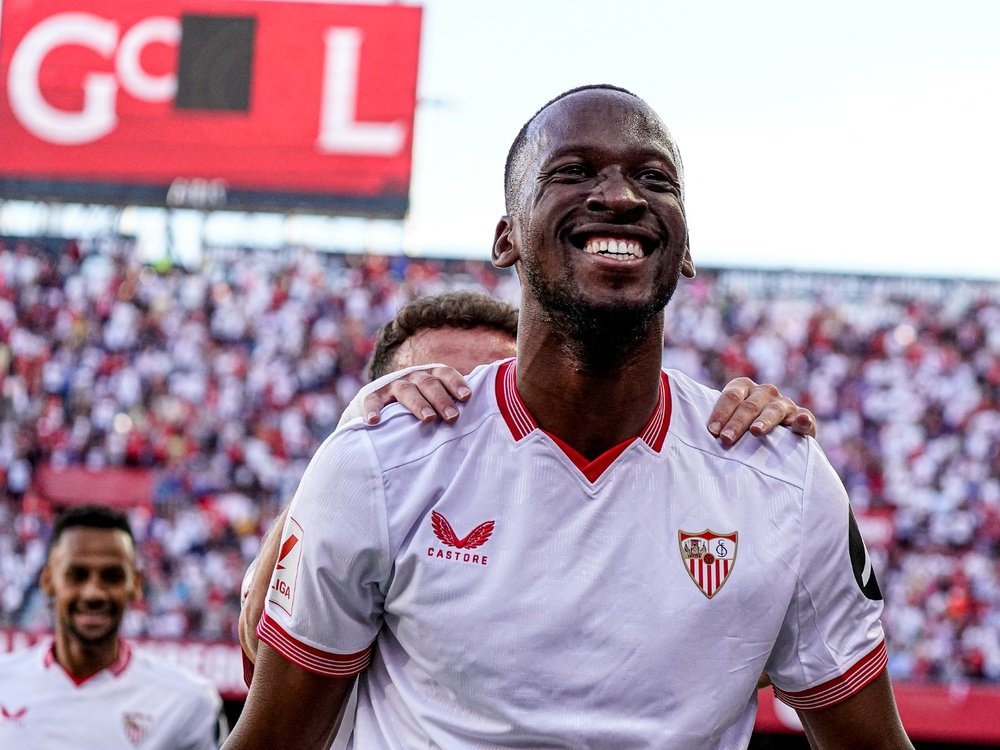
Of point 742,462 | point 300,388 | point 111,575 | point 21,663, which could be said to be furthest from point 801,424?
point 300,388

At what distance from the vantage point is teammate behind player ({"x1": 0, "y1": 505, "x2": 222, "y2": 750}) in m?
5.83

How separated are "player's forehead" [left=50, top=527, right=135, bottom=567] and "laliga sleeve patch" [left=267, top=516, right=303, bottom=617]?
4.08 meters

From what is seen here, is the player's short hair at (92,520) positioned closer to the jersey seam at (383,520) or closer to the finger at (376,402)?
the finger at (376,402)

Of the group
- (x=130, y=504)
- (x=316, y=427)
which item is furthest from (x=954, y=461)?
(x=130, y=504)

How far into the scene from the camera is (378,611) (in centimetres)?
216

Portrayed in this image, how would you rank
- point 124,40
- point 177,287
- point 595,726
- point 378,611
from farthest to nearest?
point 124,40 < point 177,287 < point 378,611 < point 595,726

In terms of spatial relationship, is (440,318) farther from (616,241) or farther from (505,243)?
(616,241)

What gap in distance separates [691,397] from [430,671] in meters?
0.72

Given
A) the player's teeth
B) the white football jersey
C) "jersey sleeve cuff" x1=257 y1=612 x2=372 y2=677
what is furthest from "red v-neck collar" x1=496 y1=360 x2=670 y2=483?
the white football jersey

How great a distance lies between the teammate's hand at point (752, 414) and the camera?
7.48 feet

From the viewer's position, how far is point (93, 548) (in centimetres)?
605

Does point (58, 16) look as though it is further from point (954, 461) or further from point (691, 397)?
point (691, 397)

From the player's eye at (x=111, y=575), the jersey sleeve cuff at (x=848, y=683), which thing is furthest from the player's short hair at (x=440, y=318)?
the player's eye at (x=111, y=575)

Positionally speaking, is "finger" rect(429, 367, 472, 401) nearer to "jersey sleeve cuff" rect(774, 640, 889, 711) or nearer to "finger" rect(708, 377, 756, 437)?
"finger" rect(708, 377, 756, 437)
